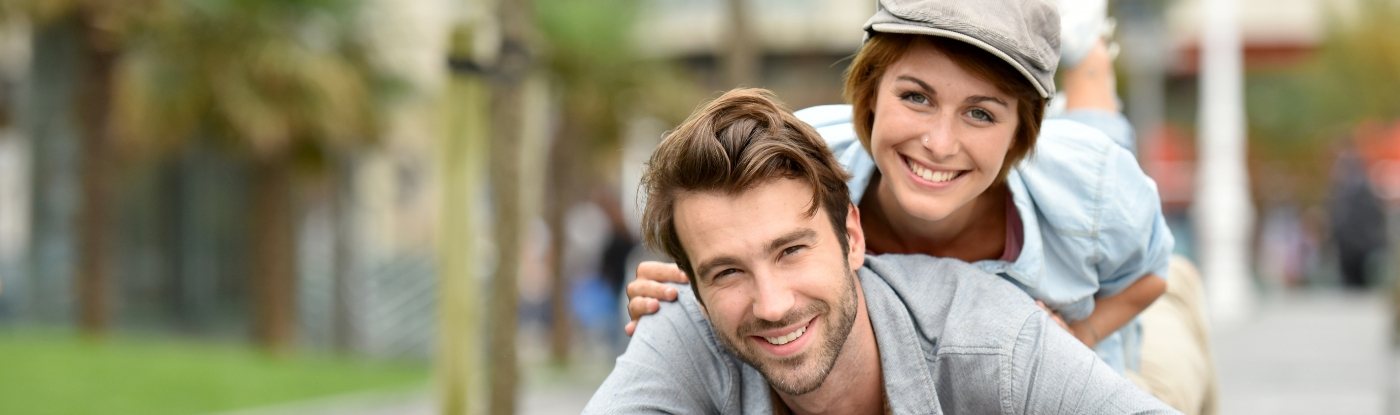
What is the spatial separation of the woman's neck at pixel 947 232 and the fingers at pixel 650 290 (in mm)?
505

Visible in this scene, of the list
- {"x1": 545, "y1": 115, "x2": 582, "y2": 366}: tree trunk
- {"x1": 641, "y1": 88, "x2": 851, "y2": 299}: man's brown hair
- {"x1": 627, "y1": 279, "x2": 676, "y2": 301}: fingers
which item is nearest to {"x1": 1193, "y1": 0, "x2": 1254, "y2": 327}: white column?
{"x1": 545, "y1": 115, "x2": 582, "y2": 366}: tree trunk

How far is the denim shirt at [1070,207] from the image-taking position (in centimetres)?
384

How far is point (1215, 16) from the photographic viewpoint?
78.6 feet

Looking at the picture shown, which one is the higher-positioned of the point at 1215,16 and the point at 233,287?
the point at 1215,16

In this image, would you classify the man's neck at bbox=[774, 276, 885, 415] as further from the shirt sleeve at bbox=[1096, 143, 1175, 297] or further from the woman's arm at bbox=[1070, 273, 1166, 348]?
the woman's arm at bbox=[1070, 273, 1166, 348]

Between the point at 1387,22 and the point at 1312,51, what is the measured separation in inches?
469

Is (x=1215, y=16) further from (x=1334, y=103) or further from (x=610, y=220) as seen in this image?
(x=1334, y=103)

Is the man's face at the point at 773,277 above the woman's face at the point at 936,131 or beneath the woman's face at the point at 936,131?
beneath

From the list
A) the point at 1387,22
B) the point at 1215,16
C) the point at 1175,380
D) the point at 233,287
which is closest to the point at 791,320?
the point at 1175,380

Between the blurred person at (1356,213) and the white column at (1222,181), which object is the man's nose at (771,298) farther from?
the blurred person at (1356,213)

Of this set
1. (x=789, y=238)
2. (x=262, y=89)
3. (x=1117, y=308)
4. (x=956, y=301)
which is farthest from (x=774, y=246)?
(x=262, y=89)

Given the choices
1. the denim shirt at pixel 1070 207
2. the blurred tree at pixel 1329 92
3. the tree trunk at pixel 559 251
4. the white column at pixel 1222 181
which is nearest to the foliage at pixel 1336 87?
the blurred tree at pixel 1329 92

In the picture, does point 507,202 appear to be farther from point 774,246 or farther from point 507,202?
point 774,246

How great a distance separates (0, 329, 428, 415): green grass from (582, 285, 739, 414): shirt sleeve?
774cm
